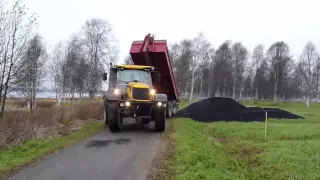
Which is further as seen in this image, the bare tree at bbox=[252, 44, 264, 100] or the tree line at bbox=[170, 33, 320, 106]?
the bare tree at bbox=[252, 44, 264, 100]

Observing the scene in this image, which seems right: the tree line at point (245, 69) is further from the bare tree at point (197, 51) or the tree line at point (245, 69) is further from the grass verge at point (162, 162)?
the grass verge at point (162, 162)

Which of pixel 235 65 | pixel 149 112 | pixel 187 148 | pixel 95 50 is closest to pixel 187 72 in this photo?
pixel 235 65

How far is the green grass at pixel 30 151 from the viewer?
25.8 feet

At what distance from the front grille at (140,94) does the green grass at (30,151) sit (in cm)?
271

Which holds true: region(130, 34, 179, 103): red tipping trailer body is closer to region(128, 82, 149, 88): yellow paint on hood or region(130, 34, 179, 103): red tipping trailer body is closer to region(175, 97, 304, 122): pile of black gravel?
region(128, 82, 149, 88): yellow paint on hood

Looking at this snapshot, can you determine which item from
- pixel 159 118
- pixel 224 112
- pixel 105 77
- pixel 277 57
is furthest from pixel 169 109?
pixel 277 57

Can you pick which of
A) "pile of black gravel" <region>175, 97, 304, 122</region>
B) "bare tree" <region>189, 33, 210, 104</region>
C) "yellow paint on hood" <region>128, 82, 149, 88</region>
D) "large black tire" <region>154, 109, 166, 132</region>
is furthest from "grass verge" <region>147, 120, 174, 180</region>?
"bare tree" <region>189, 33, 210, 104</region>

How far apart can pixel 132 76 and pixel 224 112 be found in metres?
14.8

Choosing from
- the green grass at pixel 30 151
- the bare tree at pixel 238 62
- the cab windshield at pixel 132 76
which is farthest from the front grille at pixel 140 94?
the bare tree at pixel 238 62

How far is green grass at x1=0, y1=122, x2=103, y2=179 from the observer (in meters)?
7.87

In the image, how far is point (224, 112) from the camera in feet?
91.1

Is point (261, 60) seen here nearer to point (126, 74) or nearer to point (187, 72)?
point (187, 72)

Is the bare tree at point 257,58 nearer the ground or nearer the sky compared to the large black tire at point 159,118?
nearer the sky

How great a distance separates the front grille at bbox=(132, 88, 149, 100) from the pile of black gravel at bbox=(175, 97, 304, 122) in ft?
32.7
